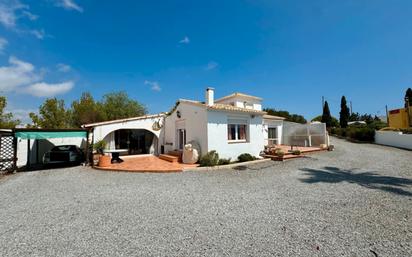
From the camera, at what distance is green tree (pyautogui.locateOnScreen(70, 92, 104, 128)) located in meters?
30.4

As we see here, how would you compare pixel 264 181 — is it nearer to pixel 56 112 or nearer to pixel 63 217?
pixel 63 217

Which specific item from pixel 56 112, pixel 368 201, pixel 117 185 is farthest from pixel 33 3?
pixel 56 112

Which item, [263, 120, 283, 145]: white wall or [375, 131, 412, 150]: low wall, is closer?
[375, 131, 412, 150]: low wall

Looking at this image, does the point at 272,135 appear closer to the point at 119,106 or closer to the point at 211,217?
the point at 211,217

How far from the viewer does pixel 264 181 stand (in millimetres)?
8555

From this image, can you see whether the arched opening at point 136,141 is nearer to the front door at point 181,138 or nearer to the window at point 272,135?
the front door at point 181,138

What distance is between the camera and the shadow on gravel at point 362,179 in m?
7.19

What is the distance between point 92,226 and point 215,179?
5656mm

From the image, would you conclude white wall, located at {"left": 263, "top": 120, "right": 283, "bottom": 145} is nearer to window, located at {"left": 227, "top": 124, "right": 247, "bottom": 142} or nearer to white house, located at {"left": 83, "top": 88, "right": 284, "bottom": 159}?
white house, located at {"left": 83, "top": 88, "right": 284, "bottom": 159}

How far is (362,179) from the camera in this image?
8.48 meters

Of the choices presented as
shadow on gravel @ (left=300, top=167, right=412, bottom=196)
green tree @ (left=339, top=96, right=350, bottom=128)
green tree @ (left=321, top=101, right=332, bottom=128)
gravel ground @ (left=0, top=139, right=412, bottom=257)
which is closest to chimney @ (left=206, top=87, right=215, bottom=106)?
gravel ground @ (left=0, top=139, right=412, bottom=257)

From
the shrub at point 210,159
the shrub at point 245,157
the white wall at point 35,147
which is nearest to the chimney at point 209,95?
the shrub at point 210,159

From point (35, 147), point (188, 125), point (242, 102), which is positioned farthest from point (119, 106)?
point (188, 125)

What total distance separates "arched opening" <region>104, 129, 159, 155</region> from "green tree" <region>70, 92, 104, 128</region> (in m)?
16.3
